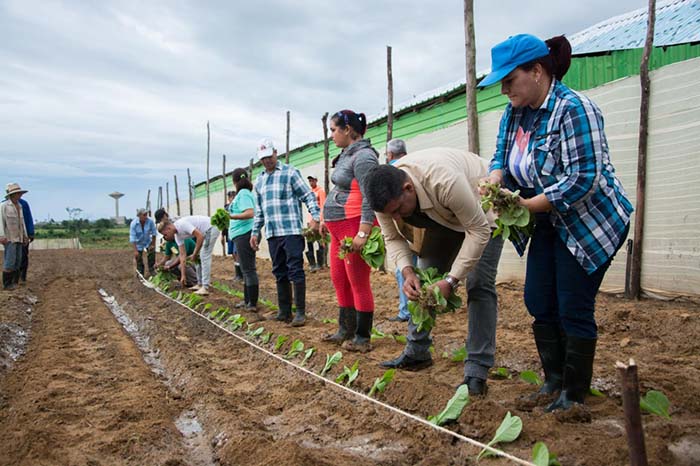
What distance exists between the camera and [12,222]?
9.54 meters

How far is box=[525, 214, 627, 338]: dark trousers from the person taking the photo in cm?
251

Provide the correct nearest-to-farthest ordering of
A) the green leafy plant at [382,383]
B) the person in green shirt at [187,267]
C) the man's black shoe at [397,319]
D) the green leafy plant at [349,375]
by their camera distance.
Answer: the green leafy plant at [382,383], the green leafy plant at [349,375], the man's black shoe at [397,319], the person in green shirt at [187,267]

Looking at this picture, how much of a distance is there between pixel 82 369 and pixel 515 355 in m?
3.31

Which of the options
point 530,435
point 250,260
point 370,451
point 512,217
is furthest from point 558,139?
point 250,260

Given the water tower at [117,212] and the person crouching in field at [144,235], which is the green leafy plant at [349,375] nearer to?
the person crouching in field at [144,235]

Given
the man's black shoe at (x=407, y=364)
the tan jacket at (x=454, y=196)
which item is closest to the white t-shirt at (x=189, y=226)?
the man's black shoe at (x=407, y=364)

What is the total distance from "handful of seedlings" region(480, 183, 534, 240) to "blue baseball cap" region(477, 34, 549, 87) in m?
0.51

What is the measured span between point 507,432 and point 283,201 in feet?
11.6

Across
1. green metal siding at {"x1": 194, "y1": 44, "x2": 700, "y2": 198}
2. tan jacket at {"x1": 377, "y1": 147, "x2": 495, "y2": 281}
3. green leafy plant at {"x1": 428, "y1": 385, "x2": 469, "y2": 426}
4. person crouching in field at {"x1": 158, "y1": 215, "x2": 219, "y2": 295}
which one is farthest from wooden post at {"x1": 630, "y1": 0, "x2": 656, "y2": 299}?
person crouching in field at {"x1": 158, "y1": 215, "x2": 219, "y2": 295}

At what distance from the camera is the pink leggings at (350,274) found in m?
4.18

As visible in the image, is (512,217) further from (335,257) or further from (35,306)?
(35,306)

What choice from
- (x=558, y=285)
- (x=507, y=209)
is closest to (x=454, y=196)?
(x=507, y=209)

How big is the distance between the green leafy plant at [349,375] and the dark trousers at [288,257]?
5.87 feet

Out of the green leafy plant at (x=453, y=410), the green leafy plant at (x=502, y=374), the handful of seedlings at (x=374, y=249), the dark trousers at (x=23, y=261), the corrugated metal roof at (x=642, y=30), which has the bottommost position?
the green leafy plant at (x=502, y=374)
